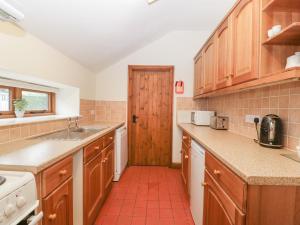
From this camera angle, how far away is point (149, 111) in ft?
12.4

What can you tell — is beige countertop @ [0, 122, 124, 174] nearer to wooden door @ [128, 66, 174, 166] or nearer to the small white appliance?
the small white appliance

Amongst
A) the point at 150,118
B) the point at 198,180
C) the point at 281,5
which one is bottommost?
the point at 198,180

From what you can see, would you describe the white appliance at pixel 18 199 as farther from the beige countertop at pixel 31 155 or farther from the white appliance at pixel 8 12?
the white appliance at pixel 8 12

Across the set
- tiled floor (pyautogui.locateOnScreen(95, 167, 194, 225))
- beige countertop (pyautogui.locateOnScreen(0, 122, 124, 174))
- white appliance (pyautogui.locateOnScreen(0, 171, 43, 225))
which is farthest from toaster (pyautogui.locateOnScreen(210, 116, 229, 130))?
white appliance (pyautogui.locateOnScreen(0, 171, 43, 225))

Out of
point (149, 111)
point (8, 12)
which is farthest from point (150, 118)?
point (8, 12)

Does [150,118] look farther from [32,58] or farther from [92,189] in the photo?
[32,58]

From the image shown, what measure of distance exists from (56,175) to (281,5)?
1750 mm

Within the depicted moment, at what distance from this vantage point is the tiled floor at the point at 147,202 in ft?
6.67

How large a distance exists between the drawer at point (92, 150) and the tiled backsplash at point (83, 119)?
561 mm

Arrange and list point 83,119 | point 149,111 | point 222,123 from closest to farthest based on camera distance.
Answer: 1. point 222,123
2. point 83,119
3. point 149,111

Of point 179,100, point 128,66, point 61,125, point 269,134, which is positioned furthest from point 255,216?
point 128,66

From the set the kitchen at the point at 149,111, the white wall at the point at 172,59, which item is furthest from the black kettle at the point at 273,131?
the white wall at the point at 172,59

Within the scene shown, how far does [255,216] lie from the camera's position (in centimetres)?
88

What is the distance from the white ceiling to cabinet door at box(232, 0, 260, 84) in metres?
1.04
